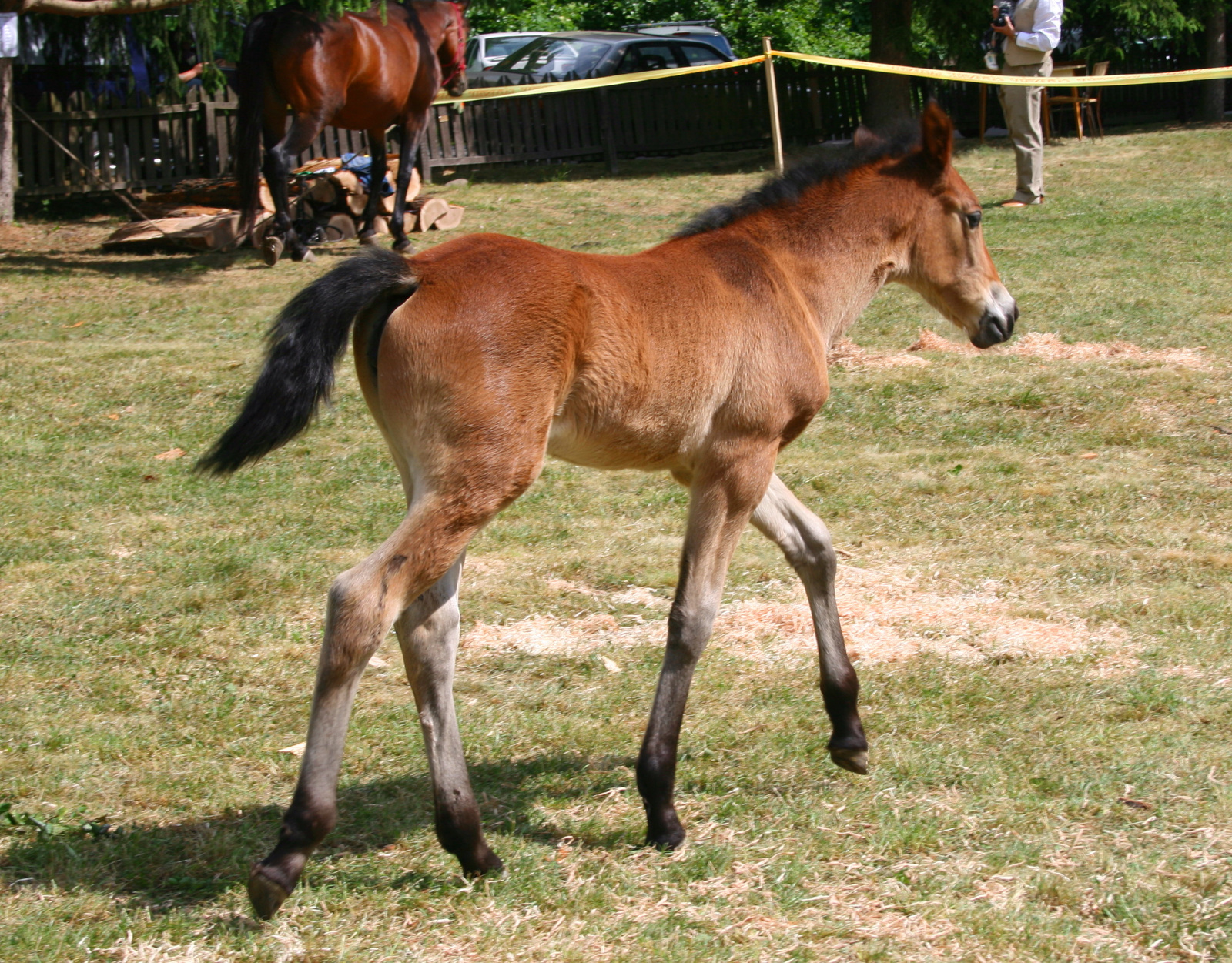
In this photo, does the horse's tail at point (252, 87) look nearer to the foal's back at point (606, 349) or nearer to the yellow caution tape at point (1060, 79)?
the yellow caution tape at point (1060, 79)

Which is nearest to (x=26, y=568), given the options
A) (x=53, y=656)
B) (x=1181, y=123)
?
(x=53, y=656)

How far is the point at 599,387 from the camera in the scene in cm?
347

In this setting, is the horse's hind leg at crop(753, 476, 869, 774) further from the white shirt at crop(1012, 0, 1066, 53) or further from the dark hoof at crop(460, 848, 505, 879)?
the white shirt at crop(1012, 0, 1066, 53)

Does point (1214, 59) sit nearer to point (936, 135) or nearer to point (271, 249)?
point (271, 249)

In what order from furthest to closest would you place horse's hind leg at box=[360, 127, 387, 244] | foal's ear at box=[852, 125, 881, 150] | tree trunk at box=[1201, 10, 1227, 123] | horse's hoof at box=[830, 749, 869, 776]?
tree trunk at box=[1201, 10, 1227, 123]
horse's hind leg at box=[360, 127, 387, 244]
foal's ear at box=[852, 125, 881, 150]
horse's hoof at box=[830, 749, 869, 776]

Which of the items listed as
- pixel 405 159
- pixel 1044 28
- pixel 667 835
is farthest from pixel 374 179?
pixel 667 835

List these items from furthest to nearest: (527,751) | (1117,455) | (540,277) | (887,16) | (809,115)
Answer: (809,115)
(887,16)
(1117,455)
(527,751)
(540,277)

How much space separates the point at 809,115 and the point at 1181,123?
22.9ft

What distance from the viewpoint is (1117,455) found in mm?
7289

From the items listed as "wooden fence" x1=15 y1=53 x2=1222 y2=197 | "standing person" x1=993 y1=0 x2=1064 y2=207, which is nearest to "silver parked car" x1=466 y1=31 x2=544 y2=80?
"wooden fence" x1=15 y1=53 x2=1222 y2=197

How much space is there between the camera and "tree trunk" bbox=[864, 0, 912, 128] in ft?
59.6

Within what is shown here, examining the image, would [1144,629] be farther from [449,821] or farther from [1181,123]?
[1181,123]

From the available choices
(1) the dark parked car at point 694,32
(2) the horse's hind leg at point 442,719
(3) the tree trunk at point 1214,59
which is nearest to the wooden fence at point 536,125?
(3) the tree trunk at point 1214,59

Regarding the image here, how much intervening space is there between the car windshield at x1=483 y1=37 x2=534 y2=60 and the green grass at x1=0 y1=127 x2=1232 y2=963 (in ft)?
44.7
